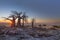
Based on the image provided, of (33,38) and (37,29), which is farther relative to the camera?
(37,29)

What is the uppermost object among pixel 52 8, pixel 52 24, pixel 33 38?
pixel 52 8

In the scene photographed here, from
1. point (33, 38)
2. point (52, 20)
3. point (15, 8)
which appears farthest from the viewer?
point (52, 20)

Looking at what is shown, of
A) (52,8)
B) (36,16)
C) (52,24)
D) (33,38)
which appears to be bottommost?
(33,38)

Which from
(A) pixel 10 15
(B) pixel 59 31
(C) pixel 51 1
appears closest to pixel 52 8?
(C) pixel 51 1

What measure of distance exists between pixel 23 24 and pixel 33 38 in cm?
91

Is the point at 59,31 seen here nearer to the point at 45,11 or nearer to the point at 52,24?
the point at 52,24

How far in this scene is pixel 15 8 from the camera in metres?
4.65

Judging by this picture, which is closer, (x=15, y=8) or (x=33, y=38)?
(x=33, y=38)

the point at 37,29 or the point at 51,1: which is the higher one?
the point at 51,1

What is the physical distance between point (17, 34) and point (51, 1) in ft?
6.09

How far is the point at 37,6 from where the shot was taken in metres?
4.87

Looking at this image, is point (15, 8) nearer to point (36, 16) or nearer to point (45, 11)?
point (36, 16)

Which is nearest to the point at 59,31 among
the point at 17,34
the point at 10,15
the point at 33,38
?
the point at 33,38

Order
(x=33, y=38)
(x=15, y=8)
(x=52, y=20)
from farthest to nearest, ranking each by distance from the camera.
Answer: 1. (x=52, y=20)
2. (x=15, y=8)
3. (x=33, y=38)
